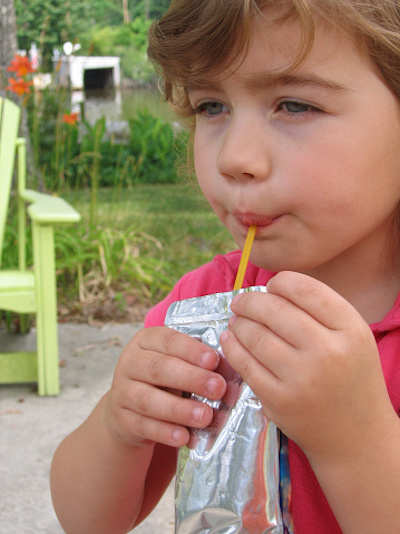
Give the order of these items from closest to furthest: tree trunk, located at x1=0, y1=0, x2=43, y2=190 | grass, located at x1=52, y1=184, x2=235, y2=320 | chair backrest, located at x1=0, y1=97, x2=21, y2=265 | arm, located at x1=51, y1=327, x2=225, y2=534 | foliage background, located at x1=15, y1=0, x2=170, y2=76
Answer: arm, located at x1=51, y1=327, x2=225, y2=534 → chair backrest, located at x1=0, y1=97, x2=21, y2=265 → grass, located at x1=52, y1=184, x2=235, y2=320 → tree trunk, located at x1=0, y1=0, x2=43, y2=190 → foliage background, located at x1=15, y1=0, x2=170, y2=76

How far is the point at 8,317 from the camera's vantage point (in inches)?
125

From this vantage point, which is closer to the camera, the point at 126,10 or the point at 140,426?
the point at 140,426

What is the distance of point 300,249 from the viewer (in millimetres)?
927

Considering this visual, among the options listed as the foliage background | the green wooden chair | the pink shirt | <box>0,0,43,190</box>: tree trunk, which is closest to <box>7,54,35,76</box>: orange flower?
<box>0,0,43,190</box>: tree trunk

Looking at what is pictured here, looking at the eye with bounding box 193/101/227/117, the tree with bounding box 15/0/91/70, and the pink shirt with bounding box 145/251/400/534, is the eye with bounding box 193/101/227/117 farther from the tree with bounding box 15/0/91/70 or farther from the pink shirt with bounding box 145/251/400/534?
the tree with bounding box 15/0/91/70

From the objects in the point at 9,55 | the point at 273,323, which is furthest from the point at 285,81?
the point at 9,55

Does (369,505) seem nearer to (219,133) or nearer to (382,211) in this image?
(382,211)

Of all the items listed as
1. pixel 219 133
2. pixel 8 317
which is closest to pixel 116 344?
pixel 8 317

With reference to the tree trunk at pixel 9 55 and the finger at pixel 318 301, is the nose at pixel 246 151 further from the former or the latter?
the tree trunk at pixel 9 55

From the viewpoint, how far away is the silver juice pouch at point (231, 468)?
Result: 800 millimetres

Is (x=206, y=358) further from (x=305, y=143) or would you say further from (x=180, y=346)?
(x=305, y=143)

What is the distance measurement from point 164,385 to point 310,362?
220 millimetres

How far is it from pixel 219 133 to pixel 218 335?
1.01ft

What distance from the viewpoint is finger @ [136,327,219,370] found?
830 millimetres
